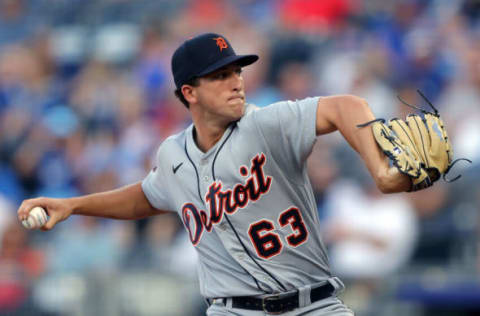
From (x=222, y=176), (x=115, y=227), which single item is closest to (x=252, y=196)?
(x=222, y=176)

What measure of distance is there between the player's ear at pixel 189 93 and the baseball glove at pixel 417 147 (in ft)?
3.10

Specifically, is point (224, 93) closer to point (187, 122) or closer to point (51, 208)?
point (51, 208)

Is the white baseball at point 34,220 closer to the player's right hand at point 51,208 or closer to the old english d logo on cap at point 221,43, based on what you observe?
the player's right hand at point 51,208

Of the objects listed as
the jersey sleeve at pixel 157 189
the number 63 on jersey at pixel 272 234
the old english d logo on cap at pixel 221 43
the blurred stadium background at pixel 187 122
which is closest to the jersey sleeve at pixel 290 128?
the number 63 on jersey at pixel 272 234

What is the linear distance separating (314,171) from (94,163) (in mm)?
3015

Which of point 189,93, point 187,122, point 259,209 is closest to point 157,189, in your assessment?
point 189,93

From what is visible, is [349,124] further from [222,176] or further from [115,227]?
[115,227]

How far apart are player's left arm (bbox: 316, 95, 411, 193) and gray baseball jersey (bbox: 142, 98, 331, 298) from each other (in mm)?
188

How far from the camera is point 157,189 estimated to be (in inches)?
164

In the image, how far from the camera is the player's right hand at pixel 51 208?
12.8 ft

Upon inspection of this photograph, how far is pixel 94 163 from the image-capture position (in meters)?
8.84

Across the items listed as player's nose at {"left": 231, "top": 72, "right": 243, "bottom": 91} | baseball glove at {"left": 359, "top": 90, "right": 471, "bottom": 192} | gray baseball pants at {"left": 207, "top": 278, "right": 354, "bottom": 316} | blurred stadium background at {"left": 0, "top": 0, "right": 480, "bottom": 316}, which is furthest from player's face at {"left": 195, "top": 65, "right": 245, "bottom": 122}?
blurred stadium background at {"left": 0, "top": 0, "right": 480, "bottom": 316}

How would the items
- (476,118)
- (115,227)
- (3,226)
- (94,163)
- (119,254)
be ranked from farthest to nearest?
(94,163) → (3,226) → (115,227) → (119,254) → (476,118)

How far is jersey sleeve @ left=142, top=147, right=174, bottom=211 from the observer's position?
4137mm
